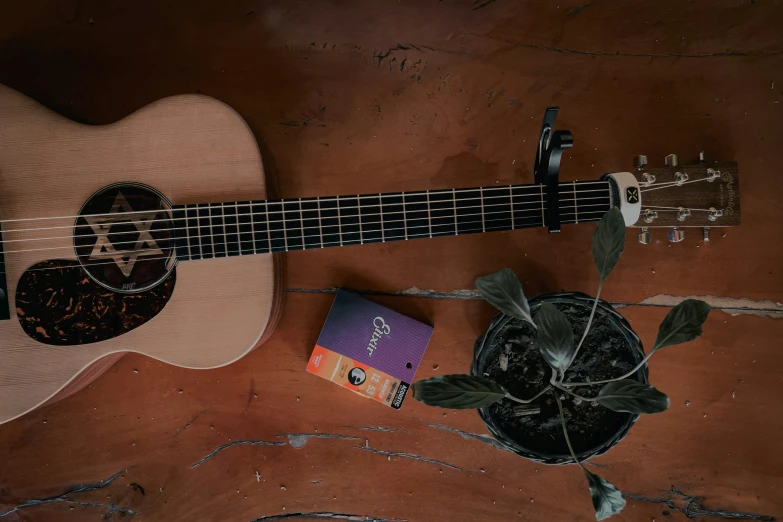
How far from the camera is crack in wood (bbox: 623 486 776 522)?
1.17 m

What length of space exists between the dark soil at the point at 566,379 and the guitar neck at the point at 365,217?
215mm

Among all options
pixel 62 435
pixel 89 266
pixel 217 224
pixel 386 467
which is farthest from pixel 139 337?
pixel 386 467

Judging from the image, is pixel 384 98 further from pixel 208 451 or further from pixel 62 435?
pixel 62 435

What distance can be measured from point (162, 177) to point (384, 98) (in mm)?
537

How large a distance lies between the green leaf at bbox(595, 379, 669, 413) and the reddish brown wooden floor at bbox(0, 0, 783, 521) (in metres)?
0.40

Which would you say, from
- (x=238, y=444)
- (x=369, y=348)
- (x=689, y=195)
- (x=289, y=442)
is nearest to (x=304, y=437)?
(x=289, y=442)

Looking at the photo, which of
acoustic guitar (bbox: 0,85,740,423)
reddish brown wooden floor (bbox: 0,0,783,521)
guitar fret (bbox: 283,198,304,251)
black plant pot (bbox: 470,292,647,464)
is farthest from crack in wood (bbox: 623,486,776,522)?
guitar fret (bbox: 283,198,304,251)

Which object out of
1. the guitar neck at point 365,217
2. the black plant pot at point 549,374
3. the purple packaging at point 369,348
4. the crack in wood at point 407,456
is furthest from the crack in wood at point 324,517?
the guitar neck at point 365,217

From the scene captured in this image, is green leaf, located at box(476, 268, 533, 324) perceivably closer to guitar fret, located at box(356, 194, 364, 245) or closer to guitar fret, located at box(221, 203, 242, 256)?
→ guitar fret, located at box(356, 194, 364, 245)

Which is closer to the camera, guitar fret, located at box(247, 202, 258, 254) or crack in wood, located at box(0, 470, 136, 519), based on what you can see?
guitar fret, located at box(247, 202, 258, 254)

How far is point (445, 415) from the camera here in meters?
1.18

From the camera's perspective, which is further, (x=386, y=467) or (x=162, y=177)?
(x=386, y=467)

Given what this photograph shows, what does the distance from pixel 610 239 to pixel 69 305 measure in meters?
1.06

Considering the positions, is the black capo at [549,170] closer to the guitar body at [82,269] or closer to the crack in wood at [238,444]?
the guitar body at [82,269]
